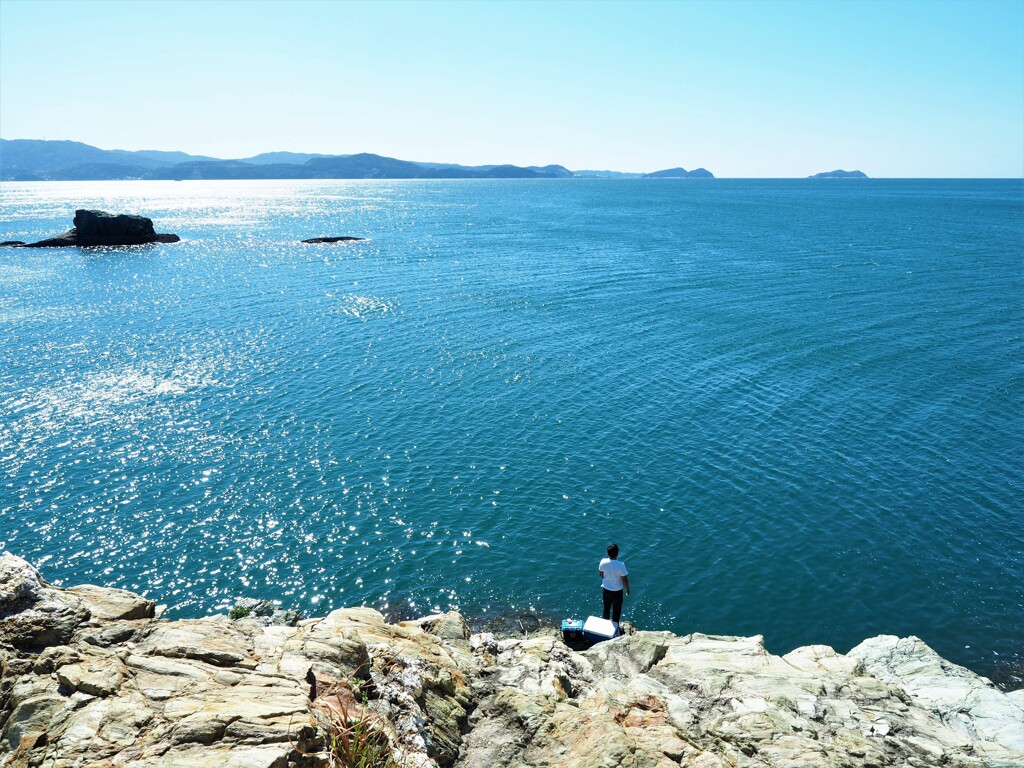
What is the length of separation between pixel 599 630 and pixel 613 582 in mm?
2082

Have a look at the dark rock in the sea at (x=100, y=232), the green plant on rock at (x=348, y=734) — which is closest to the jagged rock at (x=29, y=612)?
the green plant on rock at (x=348, y=734)

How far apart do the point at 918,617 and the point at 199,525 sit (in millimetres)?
37269

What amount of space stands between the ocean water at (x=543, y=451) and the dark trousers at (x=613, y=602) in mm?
2398

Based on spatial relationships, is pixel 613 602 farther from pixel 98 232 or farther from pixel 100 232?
pixel 98 232

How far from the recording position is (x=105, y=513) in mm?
35688

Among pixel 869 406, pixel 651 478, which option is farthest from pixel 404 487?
pixel 869 406

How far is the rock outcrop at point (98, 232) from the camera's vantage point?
13162 cm

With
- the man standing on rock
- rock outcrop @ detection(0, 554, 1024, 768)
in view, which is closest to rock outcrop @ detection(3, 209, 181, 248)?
rock outcrop @ detection(0, 554, 1024, 768)

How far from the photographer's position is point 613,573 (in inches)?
1024

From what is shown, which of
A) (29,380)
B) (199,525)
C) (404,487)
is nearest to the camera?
(199,525)

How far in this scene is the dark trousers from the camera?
2639cm

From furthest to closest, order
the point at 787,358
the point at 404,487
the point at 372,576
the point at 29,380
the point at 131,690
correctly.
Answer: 1. the point at 787,358
2. the point at 29,380
3. the point at 404,487
4. the point at 372,576
5. the point at 131,690

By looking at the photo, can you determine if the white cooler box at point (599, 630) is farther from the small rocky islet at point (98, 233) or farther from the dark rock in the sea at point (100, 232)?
the dark rock in the sea at point (100, 232)

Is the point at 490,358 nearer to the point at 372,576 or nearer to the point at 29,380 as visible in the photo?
the point at 372,576
